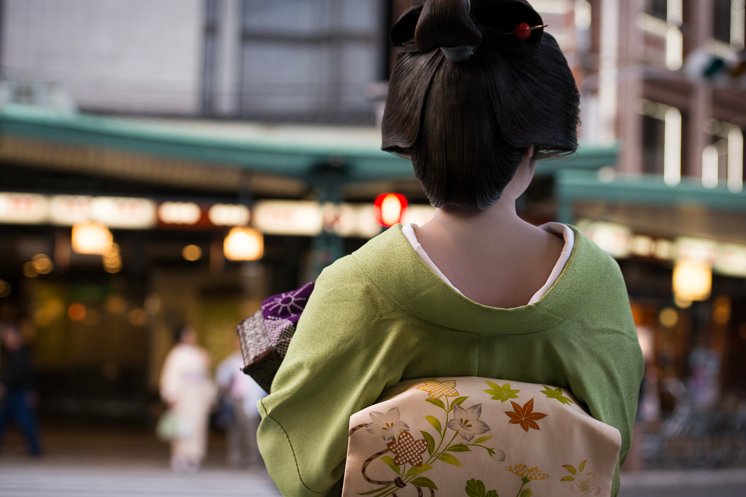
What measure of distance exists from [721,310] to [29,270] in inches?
613

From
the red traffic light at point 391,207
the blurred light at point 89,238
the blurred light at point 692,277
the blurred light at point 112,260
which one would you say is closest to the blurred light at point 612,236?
the blurred light at point 692,277

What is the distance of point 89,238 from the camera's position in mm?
15156

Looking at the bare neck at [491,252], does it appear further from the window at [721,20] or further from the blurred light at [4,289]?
the window at [721,20]

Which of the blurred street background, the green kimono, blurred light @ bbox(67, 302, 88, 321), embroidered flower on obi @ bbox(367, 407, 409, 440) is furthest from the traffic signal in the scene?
blurred light @ bbox(67, 302, 88, 321)

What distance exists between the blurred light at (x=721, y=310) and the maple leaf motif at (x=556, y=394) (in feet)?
79.6

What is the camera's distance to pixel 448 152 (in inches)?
75.5

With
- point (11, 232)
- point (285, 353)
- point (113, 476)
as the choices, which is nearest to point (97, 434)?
point (11, 232)

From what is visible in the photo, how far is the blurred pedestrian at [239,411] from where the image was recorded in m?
14.1

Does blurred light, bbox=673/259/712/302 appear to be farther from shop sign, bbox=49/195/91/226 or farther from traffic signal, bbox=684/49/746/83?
shop sign, bbox=49/195/91/226

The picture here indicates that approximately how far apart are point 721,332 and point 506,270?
2472cm

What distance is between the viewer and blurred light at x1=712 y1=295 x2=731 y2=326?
25.0 metres

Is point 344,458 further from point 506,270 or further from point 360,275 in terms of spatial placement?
point 506,270

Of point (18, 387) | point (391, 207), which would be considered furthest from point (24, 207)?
point (391, 207)

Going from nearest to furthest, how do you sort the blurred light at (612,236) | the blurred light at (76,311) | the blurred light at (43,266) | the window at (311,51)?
the blurred light at (612,236)
the window at (311,51)
the blurred light at (43,266)
the blurred light at (76,311)
